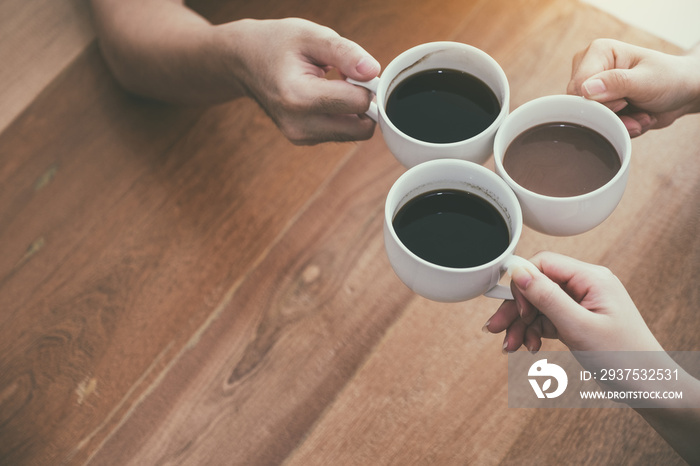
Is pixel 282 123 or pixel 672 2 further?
pixel 672 2

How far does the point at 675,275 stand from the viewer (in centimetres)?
100

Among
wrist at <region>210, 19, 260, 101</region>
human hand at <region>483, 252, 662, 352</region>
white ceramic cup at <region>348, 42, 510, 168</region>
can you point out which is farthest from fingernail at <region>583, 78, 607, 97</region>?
wrist at <region>210, 19, 260, 101</region>

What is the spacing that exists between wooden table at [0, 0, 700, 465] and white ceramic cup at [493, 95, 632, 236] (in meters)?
0.22

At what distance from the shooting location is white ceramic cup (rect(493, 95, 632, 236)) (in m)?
0.78

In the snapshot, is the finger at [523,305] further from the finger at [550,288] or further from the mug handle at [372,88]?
the mug handle at [372,88]

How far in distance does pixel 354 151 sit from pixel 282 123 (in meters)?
0.19

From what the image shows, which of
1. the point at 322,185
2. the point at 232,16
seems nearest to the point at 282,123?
the point at 322,185

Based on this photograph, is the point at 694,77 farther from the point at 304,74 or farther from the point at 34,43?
the point at 34,43

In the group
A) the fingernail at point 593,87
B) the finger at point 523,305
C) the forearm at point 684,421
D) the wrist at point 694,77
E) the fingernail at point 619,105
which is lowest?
the forearm at point 684,421

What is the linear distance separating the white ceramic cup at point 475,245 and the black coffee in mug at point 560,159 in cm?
8

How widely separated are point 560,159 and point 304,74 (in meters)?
0.39

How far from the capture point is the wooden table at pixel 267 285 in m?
0.97

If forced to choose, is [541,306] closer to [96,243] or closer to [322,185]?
[322,185]

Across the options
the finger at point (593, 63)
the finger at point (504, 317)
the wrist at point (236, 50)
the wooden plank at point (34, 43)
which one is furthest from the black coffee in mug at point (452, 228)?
the wooden plank at point (34, 43)
